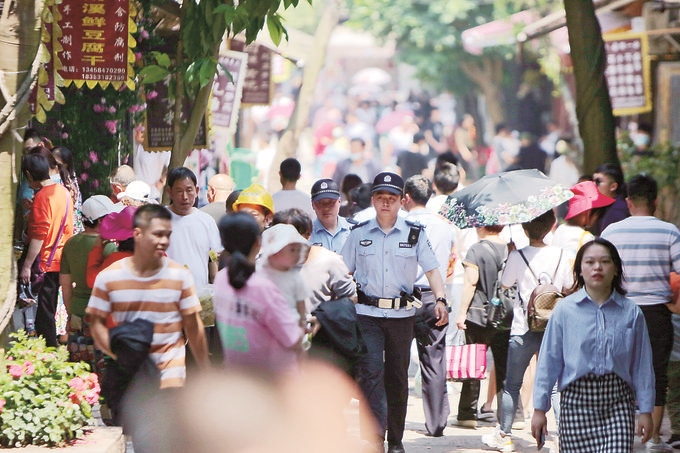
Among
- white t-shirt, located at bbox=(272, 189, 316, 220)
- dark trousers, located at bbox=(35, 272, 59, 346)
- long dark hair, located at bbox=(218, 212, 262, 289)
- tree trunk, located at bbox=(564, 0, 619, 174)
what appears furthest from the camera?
tree trunk, located at bbox=(564, 0, 619, 174)

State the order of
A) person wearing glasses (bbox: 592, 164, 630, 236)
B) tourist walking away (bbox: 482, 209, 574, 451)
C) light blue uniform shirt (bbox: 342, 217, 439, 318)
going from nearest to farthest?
light blue uniform shirt (bbox: 342, 217, 439, 318) < tourist walking away (bbox: 482, 209, 574, 451) < person wearing glasses (bbox: 592, 164, 630, 236)

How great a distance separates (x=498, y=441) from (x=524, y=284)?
4.19 feet

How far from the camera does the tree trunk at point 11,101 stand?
8.25m

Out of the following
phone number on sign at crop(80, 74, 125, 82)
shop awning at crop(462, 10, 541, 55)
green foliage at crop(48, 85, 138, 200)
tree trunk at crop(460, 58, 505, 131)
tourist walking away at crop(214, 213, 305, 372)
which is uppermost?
shop awning at crop(462, 10, 541, 55)

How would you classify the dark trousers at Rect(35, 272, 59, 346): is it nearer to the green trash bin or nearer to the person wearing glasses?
the person wearing glasses

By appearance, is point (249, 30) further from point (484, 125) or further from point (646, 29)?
point (484, 125)

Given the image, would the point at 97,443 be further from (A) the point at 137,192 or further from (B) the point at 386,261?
(A) the point at 137,192

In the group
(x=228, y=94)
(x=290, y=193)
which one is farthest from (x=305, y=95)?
(x=290, y=193)

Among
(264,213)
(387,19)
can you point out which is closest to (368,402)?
(264,213)

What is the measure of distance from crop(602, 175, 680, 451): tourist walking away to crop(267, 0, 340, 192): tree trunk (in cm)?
1313

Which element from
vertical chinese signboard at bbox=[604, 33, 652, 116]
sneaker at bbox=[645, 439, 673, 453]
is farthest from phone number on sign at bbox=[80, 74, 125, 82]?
vertical chinese signboard at bbox=[604, 33, 652, 116]

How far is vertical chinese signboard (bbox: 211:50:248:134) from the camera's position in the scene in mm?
18094

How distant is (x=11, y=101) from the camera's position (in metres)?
8.21

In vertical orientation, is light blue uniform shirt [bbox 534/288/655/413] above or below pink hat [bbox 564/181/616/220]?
below
